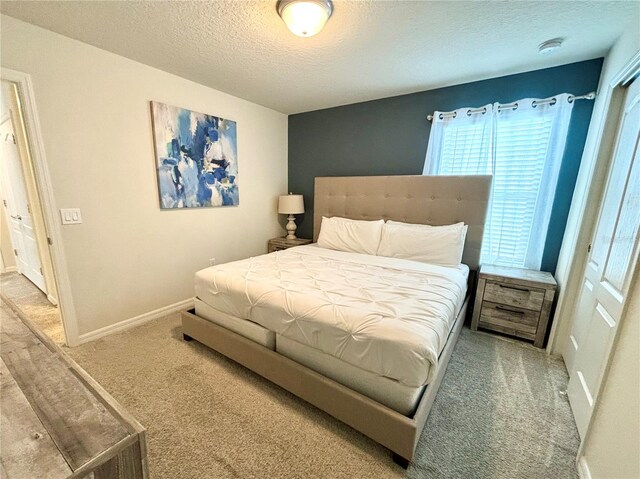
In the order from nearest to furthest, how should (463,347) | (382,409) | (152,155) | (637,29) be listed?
(382,409)
(637,29)
(463,347)
(152,155)

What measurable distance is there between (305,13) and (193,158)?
6.14 feet

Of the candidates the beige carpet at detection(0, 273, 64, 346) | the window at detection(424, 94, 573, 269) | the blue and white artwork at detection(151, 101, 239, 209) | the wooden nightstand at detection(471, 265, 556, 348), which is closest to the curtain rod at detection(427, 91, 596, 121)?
the window at detection(424, 94, 573, 269)

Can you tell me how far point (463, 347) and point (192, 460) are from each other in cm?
216

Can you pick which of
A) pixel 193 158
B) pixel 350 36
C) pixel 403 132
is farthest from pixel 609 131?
pixel 193 158

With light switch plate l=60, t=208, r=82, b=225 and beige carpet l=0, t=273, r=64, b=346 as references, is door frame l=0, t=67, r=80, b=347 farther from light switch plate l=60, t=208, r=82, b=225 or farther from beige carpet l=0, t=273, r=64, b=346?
beige carpet l=0, t=273, r=64, b=346

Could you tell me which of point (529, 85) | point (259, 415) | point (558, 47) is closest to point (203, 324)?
point (259, 415)

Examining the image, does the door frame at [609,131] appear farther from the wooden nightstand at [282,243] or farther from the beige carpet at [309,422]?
the wooden nightstand at [282,243]

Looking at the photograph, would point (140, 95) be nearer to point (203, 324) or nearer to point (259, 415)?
point (203, 324)

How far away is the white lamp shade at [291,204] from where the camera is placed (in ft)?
12.1

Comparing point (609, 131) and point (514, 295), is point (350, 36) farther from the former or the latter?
point (514, 295)

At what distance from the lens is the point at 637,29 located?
5.09ft

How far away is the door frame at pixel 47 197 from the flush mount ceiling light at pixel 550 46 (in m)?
3.69

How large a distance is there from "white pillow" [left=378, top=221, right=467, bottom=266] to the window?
1.45ft

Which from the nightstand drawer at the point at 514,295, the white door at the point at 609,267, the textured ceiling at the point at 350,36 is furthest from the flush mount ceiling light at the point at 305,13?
the nightstand drawer at the point at 514,295
